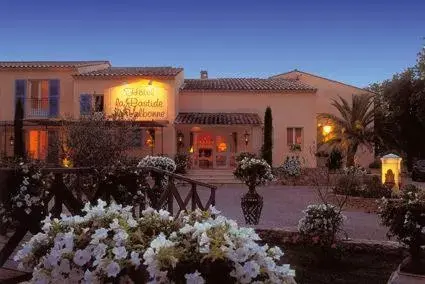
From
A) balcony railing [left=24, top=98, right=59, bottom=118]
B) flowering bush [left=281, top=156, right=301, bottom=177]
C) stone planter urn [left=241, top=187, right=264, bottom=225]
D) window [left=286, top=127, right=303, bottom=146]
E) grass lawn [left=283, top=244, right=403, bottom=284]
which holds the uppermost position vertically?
balcony railing [left=24, top=98, right=59, bottom=118]

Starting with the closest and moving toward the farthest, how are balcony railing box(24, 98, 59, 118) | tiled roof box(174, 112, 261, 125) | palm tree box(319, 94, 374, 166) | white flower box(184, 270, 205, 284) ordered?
white flower box(184, 270, 205, 284) < tiled roof box(174, 112, 261, 125) < balcony railing box(24, 98, 59, 118) < palm tree box(319, 94, 374, 166)

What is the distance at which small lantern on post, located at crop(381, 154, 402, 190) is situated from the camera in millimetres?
17547

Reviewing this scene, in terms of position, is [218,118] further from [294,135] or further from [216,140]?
[294,135]

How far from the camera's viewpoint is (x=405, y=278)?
6.93 metres

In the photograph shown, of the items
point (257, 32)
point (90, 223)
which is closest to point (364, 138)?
point (257, 32)

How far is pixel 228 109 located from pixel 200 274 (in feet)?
83.0

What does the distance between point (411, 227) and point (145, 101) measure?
20.1 m

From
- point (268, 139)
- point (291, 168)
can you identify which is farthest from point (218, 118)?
point (291, 168)

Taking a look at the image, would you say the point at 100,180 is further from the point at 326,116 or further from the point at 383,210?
the point at 326,116

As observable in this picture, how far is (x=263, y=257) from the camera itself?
242cm

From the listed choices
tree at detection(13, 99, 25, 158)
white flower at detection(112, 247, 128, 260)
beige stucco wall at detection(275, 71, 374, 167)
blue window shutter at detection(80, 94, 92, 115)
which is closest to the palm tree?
beige stucco wall at detection(275, 71, 374, 167)

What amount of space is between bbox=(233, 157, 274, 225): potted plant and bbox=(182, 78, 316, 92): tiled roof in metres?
15.4

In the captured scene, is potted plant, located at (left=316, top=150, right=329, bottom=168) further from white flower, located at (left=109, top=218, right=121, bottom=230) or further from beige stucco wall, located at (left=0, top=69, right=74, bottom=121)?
white flower, located at (left=109, top=218, right=121, bottom=230)

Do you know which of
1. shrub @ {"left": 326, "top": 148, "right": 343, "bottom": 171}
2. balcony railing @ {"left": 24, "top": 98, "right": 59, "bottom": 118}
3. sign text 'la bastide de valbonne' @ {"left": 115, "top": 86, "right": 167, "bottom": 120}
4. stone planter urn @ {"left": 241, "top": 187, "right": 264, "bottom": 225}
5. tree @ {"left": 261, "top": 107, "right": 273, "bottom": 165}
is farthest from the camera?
shrub @ {"left": 326, "top": 148, "right": 343, "bottom": 171}
